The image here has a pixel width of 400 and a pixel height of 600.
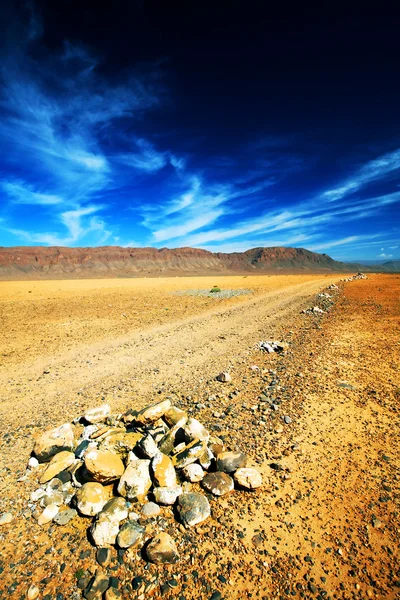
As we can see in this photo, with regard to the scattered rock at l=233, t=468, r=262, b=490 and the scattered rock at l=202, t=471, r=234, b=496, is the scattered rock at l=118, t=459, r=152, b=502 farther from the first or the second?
the scattered rock at l=233, t=468, r=262, b=490

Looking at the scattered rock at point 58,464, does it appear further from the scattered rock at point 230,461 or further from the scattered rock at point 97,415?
the scattered rock at point 230,461

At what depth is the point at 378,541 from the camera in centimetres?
314

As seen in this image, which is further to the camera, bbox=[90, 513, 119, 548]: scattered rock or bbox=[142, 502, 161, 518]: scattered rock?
bbox=[142, 502, 161, 518]: scattered rock

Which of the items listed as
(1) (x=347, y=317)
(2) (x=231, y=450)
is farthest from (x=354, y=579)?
(1) (x=347, y=317)

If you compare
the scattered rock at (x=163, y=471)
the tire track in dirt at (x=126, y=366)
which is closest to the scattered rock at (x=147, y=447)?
the scattered rock at (x=163, y=471)

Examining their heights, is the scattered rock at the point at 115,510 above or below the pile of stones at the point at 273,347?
below

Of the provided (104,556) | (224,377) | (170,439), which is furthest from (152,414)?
(224,377)

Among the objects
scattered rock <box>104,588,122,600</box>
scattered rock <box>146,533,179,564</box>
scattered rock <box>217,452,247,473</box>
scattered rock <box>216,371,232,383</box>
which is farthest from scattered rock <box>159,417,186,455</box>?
scattered rock <box>216,371,232,383</box>

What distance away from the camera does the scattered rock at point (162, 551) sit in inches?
120

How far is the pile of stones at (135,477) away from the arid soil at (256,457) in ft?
0.54

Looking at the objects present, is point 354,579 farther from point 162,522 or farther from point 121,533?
point 121,533

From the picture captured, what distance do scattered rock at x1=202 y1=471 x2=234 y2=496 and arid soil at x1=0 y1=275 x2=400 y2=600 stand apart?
0.40ft

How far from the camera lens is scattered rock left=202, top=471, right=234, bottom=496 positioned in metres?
3.87

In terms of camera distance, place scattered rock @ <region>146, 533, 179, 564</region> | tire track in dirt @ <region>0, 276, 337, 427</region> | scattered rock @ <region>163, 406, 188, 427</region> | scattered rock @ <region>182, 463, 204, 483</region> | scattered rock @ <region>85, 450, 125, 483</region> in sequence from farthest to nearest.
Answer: tire track in dirt @ <region>0, 276, 337, 427</region>, scattered rock @ <region>163, 406, 188, 427</region>, scattered rock @ <region>182, 463, 204, 483</region>, scattered rock @ <region>85, 450, 125, 483</region>, scattered rock @ <region>146, 533, 179, 564</region>
